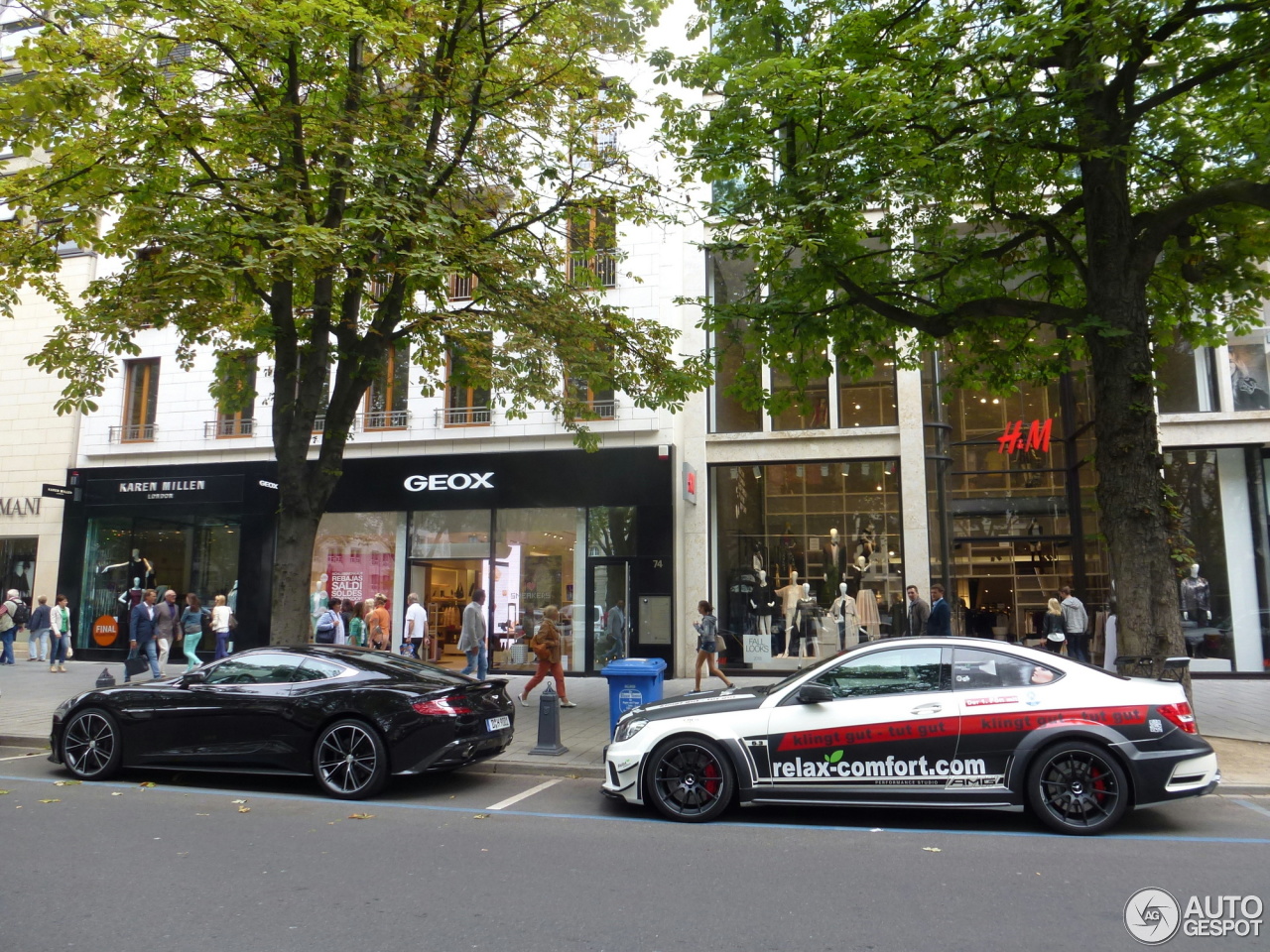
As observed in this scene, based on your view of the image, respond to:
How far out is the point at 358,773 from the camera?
7.76 metres

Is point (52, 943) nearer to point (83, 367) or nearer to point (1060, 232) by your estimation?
point (83, 367)

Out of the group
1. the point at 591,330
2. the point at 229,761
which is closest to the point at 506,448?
the point at 591,330

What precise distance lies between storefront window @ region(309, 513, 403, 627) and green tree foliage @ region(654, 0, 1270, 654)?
1013 cm

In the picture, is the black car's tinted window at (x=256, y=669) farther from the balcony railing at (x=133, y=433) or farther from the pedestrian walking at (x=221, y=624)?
the balcony railing at (x=133, y=433)

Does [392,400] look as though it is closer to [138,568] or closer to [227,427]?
[227,427]

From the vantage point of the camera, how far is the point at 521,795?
798 centimetres

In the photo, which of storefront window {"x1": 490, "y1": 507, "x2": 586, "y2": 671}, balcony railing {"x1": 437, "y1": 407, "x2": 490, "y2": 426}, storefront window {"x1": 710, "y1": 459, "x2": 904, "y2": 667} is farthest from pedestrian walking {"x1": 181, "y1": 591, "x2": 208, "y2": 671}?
storefront window {"x1": 710, "y1": 459, "x2": 904, "y2": 667}

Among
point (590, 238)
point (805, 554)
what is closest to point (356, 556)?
point (590, 238)

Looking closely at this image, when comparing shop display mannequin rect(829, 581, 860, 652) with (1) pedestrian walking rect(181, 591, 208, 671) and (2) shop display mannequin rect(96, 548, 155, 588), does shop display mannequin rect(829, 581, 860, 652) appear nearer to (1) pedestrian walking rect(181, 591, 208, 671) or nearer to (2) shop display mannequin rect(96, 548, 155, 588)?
(1) pedestrian walking rect(181, 591, 208, 671)

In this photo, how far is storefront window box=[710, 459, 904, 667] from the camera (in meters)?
17.1

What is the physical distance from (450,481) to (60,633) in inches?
363

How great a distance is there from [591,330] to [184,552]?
1389cm

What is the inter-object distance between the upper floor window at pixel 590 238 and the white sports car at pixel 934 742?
743 cm

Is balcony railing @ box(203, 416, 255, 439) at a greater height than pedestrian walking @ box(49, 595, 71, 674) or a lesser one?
greater
